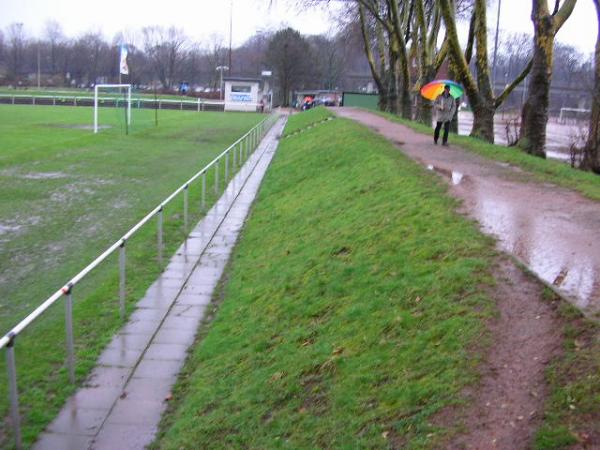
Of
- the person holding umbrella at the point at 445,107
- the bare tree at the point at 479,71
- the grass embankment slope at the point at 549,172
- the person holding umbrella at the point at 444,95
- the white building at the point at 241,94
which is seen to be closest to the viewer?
the grass embankment slope at the point at 549,172

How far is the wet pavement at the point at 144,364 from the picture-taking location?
508 cm

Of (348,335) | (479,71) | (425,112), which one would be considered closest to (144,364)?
(348,335)

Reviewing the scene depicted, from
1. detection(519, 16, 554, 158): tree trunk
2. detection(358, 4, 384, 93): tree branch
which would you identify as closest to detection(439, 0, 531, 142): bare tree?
detection(519, 16, 554, 158): tree trunk

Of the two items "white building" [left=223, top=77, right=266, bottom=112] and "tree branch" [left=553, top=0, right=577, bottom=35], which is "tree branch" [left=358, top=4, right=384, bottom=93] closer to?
"tree branch" [left=553, top=0, right=577, bottom=35]

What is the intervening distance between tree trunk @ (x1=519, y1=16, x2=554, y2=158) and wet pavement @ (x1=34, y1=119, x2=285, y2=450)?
381 inches

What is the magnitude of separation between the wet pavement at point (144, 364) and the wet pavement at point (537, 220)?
135 inches

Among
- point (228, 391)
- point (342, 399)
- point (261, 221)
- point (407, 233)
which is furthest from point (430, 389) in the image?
point (261, 221)

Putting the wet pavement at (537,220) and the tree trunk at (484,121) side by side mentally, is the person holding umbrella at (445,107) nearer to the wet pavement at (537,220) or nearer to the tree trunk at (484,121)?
the wet pavement at (537,220)

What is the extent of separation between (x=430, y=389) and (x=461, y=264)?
2.05 meters

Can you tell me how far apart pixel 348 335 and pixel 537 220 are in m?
3.55

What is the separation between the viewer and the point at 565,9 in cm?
1655

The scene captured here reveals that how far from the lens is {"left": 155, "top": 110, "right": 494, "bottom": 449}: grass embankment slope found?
4.36 m

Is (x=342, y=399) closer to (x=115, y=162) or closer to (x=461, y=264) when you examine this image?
(x=461, y=264)

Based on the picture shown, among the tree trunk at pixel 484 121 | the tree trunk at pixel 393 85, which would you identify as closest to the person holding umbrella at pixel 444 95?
the tree trunk at pixel 484 121
